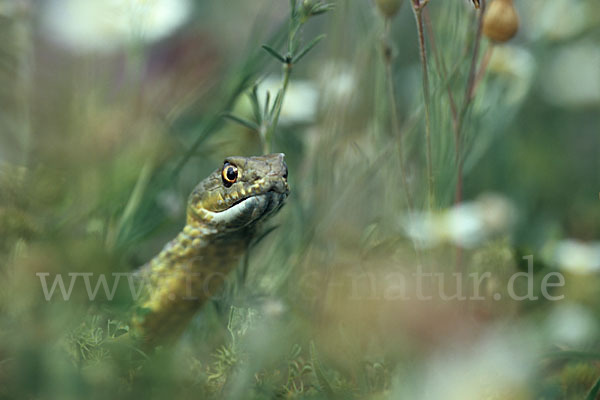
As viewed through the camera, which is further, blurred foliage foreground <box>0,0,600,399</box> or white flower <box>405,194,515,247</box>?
white flower <box>405,194,515,247</box>

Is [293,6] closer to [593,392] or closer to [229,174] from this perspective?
[229,174]

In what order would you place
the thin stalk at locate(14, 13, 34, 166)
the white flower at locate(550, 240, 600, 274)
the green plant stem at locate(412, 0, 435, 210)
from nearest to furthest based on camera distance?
1. the green plant stem at locate(412, 0, 435, 210)
2. the white flower at locate(550, 240, 600, 274)
3. the thin stalk at locate(14, 13, 34, 166)

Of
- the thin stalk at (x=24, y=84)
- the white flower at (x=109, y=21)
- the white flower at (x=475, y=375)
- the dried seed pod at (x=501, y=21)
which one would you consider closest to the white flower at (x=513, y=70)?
the dried seed pod at (x=501, y=21)

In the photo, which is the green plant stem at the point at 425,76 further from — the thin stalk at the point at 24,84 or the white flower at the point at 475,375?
the thin stalk at the point at 24,84

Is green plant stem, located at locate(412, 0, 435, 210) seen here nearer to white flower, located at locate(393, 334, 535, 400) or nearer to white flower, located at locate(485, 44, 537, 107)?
white flower, located at locate(393, 334, 535, 400)

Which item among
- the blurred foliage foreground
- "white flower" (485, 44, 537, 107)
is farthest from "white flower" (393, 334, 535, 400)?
"white flower" (485, 44, 537, 107)

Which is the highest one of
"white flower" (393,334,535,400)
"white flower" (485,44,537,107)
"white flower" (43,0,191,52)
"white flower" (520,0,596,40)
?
"white flower" (43,0,191,52)

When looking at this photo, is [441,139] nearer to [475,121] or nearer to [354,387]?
[475,121]
